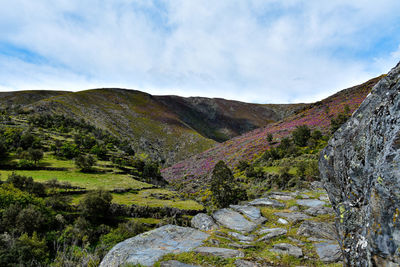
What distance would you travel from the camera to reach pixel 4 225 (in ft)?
56.9

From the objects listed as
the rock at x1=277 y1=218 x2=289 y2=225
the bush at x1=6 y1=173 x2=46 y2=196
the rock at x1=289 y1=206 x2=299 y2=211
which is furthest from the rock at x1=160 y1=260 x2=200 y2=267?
the bush at x1=6 y1=173 x2=46 y2=196

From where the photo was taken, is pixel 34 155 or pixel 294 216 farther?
pixel 34 155

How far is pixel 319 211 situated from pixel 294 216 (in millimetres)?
1158

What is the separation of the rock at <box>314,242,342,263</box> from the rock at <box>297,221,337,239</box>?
22.0 inches

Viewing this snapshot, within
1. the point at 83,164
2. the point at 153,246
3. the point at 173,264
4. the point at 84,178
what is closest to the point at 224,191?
the point at 153,246

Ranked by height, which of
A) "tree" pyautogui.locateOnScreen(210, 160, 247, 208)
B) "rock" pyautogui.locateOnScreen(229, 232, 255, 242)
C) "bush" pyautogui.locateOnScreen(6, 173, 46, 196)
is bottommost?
"bush" pyautogui.locateOnScreen(6, 173, 46, 196)

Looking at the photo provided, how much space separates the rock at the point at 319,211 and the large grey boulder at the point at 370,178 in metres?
4.68

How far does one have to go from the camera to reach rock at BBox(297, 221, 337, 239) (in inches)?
220

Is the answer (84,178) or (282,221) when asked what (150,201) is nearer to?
(84,178)

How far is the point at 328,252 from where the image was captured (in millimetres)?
4652

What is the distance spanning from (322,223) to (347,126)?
422 cm

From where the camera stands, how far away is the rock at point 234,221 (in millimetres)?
6863

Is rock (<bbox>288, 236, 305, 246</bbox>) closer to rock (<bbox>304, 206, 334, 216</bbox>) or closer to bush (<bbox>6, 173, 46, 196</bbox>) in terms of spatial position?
rock (<bbox>304, 206, 334, 216</bbox>)

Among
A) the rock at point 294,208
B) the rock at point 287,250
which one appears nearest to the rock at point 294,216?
the rock at point 294,208
